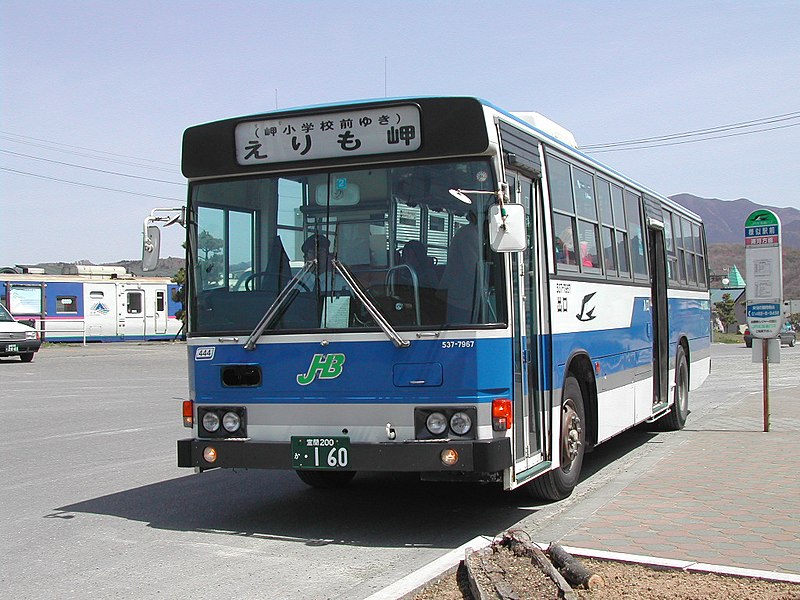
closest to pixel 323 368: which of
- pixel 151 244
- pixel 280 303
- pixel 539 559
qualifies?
pixel 280 303

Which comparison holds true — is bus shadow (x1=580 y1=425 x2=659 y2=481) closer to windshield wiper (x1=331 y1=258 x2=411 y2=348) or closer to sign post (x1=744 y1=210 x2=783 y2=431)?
sign post (x1=744 y1=210 x2=783 y2=431)

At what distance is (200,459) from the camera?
25.6 feet

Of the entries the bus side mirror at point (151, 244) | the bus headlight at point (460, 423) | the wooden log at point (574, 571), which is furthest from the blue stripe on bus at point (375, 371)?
the wooden log at point (574, 571)

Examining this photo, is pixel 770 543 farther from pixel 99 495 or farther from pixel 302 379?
pixel 99 495

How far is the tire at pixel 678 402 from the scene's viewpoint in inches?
555

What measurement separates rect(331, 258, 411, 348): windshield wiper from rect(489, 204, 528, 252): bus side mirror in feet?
3.22

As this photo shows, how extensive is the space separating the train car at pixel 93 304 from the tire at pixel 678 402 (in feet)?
110

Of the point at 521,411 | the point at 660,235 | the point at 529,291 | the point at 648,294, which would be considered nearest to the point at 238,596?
the point at 521,411

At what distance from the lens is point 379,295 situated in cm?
738

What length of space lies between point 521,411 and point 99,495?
4.48 meters

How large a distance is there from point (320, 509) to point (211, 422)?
1550 mm

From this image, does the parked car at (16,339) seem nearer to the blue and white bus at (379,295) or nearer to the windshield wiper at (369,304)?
the blue and white bus at (379,295)

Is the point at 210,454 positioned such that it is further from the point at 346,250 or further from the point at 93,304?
the point at 93,304

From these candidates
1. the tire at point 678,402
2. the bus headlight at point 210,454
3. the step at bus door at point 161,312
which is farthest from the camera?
the step at bus door at point 161,312
